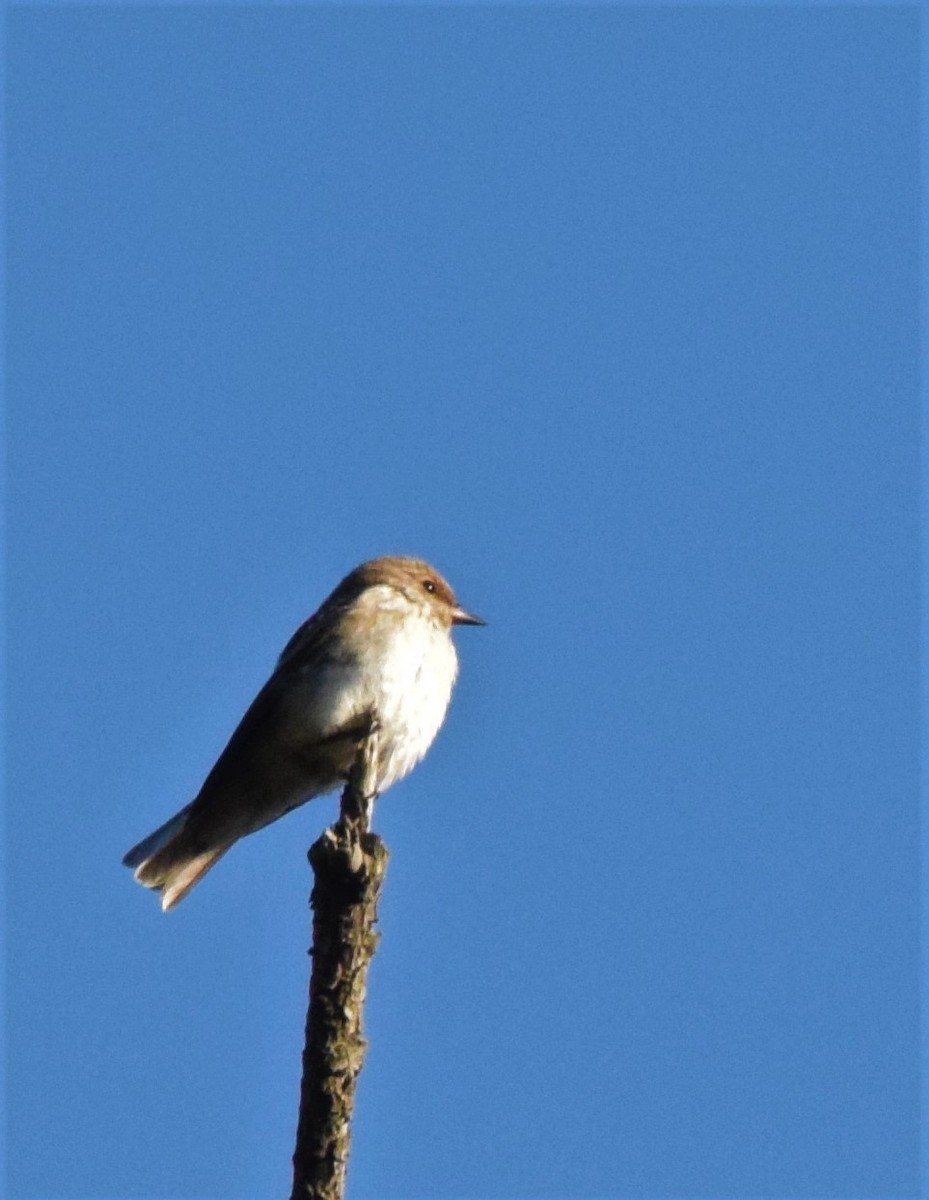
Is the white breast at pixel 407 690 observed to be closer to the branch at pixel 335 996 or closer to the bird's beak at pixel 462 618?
the bird's beak at pixel 462 618

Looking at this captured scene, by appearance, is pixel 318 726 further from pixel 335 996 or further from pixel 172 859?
pixel 335 996

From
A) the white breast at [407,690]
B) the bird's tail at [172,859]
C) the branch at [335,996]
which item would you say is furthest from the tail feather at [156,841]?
the branch at [335,996]

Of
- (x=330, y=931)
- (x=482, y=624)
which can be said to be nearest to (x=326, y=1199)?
(x=330, y=931)

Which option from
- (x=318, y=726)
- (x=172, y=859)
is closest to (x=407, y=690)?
(x=318, y=726)

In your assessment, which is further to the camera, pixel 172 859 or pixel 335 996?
pixel 172 859

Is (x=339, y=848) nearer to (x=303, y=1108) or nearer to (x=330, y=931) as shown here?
(x=330, y=931)

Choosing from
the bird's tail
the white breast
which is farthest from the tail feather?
the white breast
